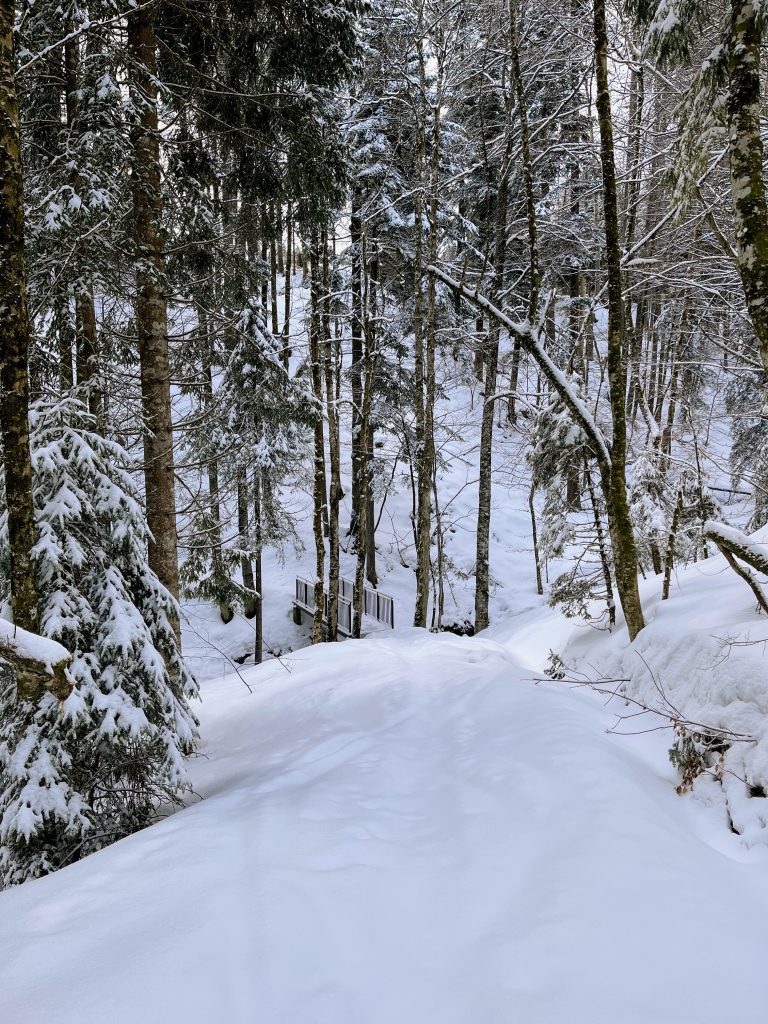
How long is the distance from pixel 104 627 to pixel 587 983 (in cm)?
303

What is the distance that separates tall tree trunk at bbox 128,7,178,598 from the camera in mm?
4977

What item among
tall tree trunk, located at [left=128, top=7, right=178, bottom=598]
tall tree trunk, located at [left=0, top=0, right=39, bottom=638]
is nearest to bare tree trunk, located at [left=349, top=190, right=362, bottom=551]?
tall tree trunk, located at [left=128, top=7, right=178, bottom=598]

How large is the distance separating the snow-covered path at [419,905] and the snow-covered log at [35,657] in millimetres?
946

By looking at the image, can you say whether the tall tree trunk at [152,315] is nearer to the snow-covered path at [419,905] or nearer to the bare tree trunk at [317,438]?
the snow-covered path at [419,905]

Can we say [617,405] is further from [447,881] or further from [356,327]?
[356,327]

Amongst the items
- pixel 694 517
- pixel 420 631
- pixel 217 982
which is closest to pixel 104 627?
pixel 217 982

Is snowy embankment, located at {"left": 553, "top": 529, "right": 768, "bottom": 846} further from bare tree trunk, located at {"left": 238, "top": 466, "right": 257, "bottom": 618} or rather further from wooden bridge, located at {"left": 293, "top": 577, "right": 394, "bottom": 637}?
wooden bridge, located at {"left": 293, "top": 577, "right": 394, "bottom": 637}

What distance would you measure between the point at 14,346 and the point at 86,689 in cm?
193

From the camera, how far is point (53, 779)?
315 cm

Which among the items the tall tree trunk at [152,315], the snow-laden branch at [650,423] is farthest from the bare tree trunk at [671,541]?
the tall tree trunk at [152,315]

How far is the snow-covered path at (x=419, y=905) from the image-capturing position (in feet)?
5.82

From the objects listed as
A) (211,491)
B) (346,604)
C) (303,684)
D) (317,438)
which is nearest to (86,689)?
(303,684)

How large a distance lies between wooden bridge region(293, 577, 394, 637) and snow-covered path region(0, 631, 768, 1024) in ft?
34.9

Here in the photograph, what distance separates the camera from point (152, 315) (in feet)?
17.1
